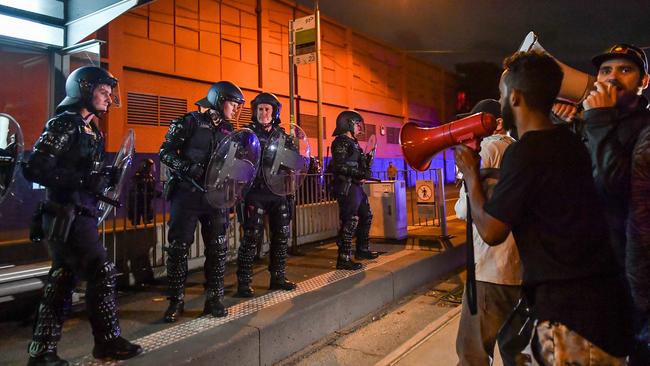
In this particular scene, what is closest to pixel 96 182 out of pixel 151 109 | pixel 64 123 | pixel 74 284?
pixel 64 123

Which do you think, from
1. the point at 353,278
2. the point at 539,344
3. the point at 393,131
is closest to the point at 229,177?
the point at 353,278

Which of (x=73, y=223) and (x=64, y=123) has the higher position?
(x=64, y=123)

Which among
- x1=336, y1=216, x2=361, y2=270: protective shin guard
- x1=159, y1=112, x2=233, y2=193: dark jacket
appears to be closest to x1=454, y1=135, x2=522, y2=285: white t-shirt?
x1=159, y1=112, x2=233, y2=193: dark jacket

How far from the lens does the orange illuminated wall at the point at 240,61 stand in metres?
13.1

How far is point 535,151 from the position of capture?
1539 millimetres

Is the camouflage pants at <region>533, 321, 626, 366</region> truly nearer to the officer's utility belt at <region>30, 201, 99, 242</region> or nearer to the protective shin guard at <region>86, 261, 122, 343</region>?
the protective shin guard at <region>86, 261, 122, 343</region>

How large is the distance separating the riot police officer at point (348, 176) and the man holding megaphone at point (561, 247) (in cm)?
408

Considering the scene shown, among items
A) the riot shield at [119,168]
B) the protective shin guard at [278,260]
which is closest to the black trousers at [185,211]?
the riot shield at [119,168]

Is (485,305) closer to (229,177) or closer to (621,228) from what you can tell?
(621,228)

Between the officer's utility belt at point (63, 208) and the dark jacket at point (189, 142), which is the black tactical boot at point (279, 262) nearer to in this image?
the dark jacket at point (189, 142)

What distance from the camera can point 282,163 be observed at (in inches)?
184

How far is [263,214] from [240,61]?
43.8 feet

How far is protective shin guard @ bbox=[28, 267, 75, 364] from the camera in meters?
2.77

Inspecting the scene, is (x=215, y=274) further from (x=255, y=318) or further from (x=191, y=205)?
(x=191, y=205)
